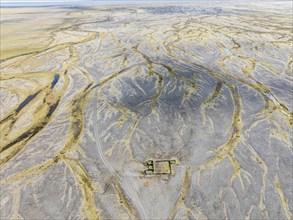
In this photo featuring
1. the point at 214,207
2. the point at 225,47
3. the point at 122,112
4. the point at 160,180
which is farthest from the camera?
the point at 225,47

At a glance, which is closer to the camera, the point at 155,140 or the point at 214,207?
the point at 214,207

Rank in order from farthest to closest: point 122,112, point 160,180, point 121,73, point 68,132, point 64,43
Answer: point 64,43 → point 121,73 → point 122,112 → point 68,132 → point 160,180

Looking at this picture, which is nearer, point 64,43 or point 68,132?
point 68,132

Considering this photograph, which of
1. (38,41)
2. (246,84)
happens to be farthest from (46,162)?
(38,41)

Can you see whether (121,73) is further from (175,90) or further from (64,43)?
(64,43)

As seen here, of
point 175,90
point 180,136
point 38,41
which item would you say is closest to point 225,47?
point 175,90

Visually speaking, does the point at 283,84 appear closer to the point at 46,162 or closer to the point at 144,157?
the point at 144,157
